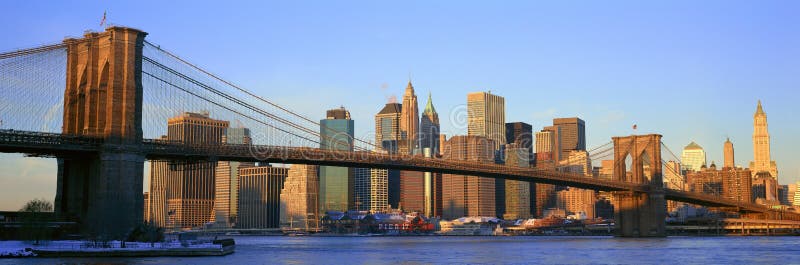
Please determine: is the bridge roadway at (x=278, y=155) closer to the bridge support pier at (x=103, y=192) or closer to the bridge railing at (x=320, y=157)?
the bridge railing at (x=320, y=157)

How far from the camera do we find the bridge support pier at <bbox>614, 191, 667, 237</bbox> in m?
107

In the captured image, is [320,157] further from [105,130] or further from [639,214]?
[639,214]

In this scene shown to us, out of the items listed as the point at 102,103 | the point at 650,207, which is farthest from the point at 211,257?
the point at 650,207

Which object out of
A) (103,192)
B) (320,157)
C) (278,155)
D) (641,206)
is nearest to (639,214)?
(641,206)

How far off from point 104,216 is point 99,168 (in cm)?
306

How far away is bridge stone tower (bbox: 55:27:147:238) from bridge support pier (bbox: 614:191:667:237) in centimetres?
6391

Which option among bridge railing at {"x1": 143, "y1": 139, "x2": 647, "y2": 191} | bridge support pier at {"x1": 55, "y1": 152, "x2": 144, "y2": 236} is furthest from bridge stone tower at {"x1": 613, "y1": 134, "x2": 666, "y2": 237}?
bridge support pier at {"x1": 55, "y1": 152, "x2": 144, "y2": 236}

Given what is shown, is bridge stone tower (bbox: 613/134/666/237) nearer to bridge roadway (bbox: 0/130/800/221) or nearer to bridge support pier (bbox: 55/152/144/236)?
bridge roadway (bbox: 0/130/800/221)

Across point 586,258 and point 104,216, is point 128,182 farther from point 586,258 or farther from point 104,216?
point 586,258

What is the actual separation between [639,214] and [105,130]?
67.8 meters

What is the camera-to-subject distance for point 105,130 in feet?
190

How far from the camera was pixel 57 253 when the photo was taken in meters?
52.1

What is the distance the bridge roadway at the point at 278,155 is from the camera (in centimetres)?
5544

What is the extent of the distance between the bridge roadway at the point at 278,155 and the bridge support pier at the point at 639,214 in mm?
1382
